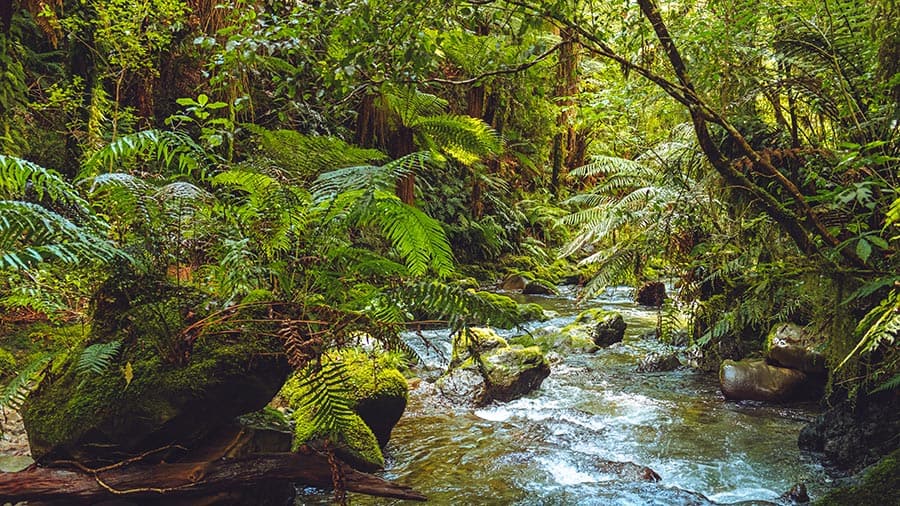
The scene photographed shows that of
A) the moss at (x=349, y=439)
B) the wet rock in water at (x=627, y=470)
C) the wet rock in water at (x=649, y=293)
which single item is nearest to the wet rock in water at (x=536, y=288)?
the wet rock in water at (x=649, y=293)

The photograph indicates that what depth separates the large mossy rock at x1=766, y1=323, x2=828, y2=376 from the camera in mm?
4211

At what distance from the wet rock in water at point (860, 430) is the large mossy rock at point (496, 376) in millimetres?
2108

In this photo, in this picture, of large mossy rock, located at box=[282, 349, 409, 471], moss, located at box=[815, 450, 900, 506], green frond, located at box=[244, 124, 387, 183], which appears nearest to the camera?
moss, located at box=[815, 450, 900, 506]

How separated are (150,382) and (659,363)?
178 inches

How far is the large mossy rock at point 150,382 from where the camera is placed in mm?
2284

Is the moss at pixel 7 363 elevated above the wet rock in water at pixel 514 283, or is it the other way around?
the moss at pixel 7 363

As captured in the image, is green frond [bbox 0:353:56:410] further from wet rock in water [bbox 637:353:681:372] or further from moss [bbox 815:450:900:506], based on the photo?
wet rock in water [bbox 637:353:681:372]

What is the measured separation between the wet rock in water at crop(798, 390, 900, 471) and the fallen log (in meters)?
2.28

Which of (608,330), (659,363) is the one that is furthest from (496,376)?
(608,330)

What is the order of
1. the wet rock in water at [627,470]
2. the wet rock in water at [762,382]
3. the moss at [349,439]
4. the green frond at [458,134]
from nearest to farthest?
the moss at [349,439], the wet rock in water at [627,470], the wet rock in water at [762,382], the green frond at [458,134]

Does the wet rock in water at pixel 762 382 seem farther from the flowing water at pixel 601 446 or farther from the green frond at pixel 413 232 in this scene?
the green frond at pixel 413 232

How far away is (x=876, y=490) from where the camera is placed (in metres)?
1.85

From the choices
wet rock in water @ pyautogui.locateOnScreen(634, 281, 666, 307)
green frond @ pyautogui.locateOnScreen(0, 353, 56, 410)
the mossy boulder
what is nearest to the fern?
green frond @ pyautogui.locateOnScreen(0, 353, 56, 410)

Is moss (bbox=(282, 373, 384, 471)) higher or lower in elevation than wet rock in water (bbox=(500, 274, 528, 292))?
higher
